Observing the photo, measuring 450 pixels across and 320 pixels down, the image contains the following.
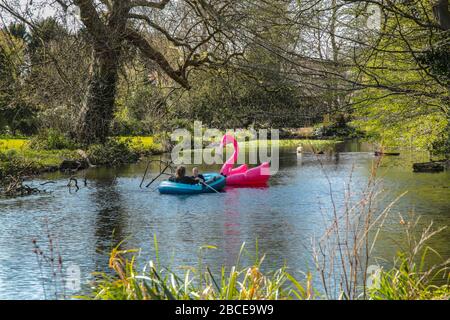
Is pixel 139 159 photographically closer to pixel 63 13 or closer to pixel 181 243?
pixel 63 13

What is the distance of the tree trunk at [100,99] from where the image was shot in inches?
1016

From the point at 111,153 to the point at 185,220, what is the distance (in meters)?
13.6

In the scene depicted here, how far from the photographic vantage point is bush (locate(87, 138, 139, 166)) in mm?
29062

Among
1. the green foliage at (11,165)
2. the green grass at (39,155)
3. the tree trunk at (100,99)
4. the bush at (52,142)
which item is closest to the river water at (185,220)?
the green foliage at (11,165)

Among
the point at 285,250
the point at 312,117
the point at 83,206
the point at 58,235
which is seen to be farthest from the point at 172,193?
the point at 312,117

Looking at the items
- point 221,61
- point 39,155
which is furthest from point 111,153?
point 221,61

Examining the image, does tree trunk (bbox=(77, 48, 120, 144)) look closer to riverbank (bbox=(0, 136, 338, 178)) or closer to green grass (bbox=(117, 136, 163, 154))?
riverbank (bbox=(0, 136, 338, 178))

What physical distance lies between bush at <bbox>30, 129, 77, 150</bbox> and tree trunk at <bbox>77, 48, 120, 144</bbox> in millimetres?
932

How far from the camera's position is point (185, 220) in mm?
16656

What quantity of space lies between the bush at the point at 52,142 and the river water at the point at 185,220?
4.20m

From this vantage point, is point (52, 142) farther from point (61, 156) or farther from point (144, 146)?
point (144, 146)

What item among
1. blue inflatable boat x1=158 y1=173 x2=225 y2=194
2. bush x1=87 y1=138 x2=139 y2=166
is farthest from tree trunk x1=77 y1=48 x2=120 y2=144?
blue inflatable boat x1=158 y1=173 x2=225 y2=194

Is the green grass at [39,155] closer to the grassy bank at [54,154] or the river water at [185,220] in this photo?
the grassy bank at [54,154]

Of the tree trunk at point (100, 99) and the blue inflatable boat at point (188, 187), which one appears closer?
the blue inflatable boat at point (188, 187)
